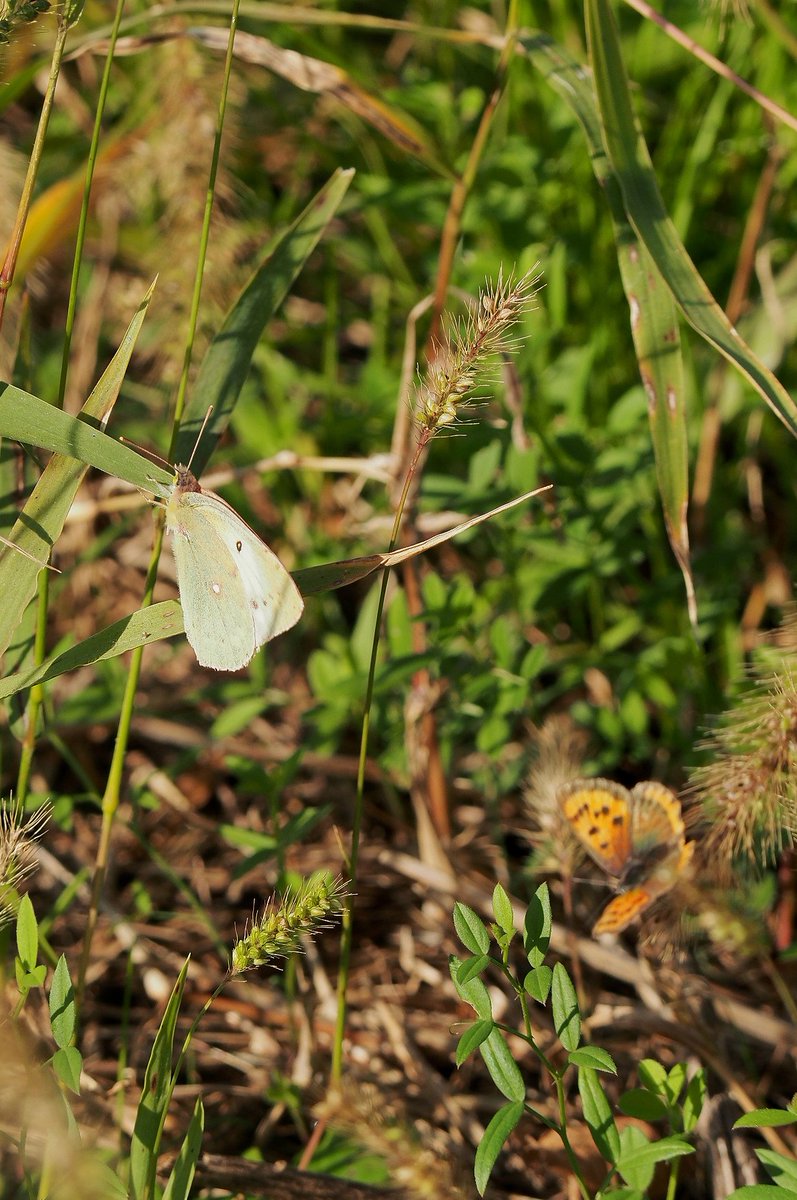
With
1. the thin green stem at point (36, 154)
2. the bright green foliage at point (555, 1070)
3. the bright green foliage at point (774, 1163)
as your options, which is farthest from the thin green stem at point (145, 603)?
the bright green foliage at point (774, 1163)

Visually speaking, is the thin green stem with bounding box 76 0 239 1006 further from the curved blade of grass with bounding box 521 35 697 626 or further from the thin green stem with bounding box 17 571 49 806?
the curved blade of grass with bounding box 521 35 697 626

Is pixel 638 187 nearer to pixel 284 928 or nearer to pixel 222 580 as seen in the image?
pixel 222 580

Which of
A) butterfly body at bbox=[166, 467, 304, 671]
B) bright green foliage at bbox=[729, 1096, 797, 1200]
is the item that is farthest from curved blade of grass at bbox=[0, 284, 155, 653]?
bright green foliage at bbox=[729, 1096, 797, 1200]

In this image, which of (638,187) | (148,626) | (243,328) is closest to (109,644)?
(148,626)

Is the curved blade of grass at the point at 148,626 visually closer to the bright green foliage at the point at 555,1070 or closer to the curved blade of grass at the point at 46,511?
the curved blade of grass at the point at 46,511

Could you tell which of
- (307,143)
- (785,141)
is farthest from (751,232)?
(307,143)
